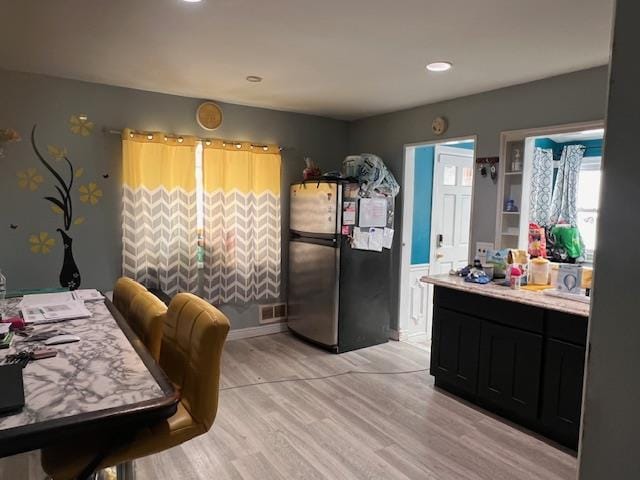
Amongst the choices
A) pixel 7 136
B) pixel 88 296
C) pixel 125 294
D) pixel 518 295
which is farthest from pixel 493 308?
pixel 7 136

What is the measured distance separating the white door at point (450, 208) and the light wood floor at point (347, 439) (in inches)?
61.2

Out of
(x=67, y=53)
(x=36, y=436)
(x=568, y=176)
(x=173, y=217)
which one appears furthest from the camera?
(x=568, y=176)

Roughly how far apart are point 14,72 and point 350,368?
3394 millimetres

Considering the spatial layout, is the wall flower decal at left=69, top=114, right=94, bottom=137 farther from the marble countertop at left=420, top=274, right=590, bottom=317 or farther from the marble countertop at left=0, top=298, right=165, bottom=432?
the marble countertop at left=420, top=274, right=590, bottom=317

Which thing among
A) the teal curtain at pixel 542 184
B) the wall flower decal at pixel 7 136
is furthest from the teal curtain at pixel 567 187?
the wall flower decal at pixel 7 136

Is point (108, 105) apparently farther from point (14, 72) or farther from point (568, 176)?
point (568, 176)

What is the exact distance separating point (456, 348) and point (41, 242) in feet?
10.4

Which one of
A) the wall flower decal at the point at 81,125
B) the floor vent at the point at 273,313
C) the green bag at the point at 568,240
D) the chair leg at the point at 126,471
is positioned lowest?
the floor vent at the point at 273,313

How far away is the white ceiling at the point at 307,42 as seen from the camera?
6.58 ft

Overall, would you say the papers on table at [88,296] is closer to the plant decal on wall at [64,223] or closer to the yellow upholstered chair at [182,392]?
the yellow upholstered chair at [182,392]

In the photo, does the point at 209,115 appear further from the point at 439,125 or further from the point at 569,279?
the point at 569,279

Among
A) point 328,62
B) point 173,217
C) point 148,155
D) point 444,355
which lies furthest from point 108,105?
point 444,355

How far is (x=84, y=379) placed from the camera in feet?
4.22

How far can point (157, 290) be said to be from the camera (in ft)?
12.0
